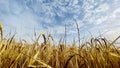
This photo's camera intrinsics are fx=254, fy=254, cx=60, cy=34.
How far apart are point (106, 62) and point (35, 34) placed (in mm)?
1150

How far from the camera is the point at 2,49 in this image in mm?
2580

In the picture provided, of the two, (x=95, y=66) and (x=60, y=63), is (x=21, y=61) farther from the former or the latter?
(x=95, y=66)

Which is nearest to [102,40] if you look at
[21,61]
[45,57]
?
[45,57]

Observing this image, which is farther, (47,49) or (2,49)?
(47,49)

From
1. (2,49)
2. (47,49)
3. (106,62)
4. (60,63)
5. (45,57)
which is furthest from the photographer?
(47,49)

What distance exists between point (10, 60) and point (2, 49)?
157mm

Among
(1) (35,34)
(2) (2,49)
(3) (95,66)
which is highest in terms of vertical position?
(1) (35,34)

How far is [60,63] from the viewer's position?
2.87 m

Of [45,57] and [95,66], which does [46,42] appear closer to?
[45,57]

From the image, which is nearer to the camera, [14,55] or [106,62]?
[106,62]

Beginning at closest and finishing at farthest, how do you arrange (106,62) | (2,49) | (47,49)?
(106,62) < (2,49) < (47,49)

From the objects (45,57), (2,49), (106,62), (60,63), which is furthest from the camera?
(45,57)

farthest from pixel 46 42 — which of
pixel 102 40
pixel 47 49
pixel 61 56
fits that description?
pixel 102 40

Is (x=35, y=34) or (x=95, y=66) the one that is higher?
(x=35, y=34)
